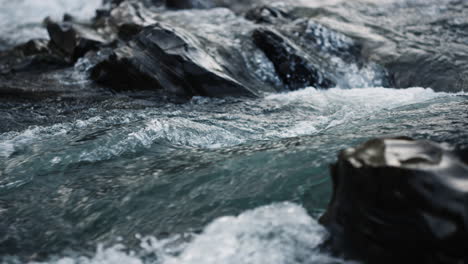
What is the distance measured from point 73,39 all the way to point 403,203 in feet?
28.5

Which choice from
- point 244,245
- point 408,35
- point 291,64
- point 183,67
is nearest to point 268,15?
point 291,64

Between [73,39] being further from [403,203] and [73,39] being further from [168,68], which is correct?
[403,203]

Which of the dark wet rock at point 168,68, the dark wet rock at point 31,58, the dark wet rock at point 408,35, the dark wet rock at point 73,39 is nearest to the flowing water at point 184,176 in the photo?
the dark wet rock at point 168,68

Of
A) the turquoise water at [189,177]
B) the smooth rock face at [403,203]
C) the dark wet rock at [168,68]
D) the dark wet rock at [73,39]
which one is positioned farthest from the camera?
the dark wet rock at [73,39]

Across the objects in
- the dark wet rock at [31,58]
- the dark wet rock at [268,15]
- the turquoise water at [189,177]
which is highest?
the dark wet rock at [268,15]

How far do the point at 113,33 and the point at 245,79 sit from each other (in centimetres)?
340

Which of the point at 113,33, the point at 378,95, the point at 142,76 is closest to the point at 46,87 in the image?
the point at 142,76

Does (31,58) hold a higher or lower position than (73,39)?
lower

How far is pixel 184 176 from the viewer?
3604 millimetres

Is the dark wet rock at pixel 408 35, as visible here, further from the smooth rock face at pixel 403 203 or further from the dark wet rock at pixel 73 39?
the smooth rock face at pixel 403 203

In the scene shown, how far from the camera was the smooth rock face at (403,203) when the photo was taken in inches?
74.9

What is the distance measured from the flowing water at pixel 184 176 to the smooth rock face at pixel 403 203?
330 mm

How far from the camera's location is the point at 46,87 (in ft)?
23.6

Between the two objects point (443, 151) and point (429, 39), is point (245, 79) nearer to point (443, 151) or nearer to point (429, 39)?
point (429, 39)
